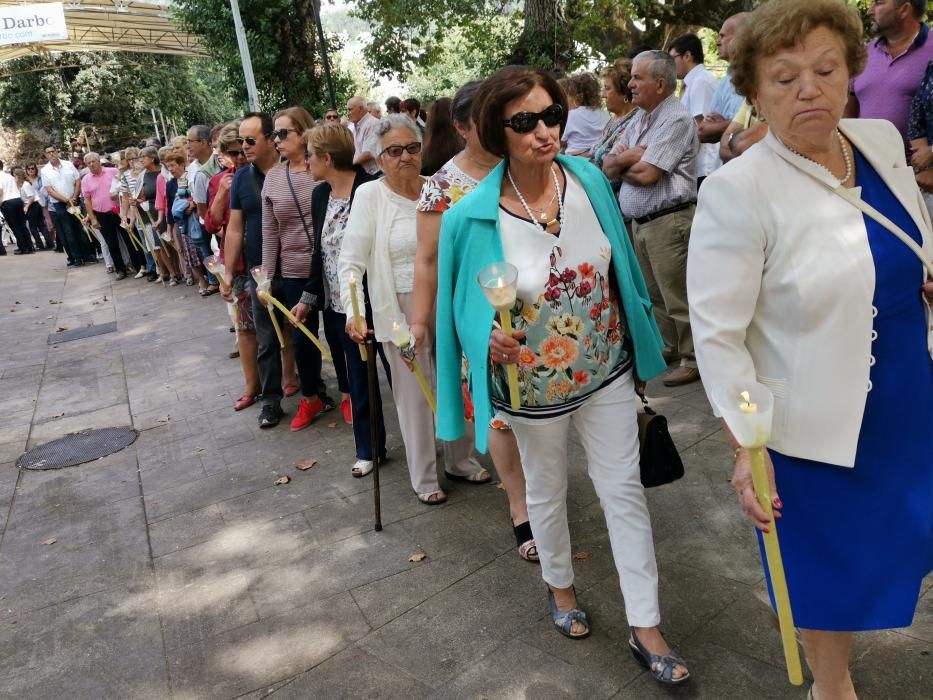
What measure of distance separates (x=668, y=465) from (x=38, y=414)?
20.6 ft

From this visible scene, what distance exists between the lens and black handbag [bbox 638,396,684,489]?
9.59ft

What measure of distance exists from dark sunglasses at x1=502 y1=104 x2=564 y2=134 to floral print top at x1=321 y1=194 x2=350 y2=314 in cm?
217

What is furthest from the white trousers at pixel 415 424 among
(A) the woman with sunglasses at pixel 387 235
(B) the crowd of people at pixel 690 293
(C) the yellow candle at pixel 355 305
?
(C) the yellow candle at pixel 355 305

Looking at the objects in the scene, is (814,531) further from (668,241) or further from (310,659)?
(668,241)

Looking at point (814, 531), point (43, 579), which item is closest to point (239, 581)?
point (43, 579)

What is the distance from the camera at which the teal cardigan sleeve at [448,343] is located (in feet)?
9.42

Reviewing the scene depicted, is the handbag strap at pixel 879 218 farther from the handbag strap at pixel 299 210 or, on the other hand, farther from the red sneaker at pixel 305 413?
the red sneaker at pixel 305 413

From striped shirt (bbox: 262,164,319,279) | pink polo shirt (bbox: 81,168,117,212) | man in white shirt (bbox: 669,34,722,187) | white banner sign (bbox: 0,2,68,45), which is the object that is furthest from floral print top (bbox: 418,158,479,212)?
white banner sign (bbox: 0,2,68,45)

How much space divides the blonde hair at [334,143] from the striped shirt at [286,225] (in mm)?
621

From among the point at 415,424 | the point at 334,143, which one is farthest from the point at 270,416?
the point at 334,143

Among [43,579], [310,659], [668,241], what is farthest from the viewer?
[668,241]

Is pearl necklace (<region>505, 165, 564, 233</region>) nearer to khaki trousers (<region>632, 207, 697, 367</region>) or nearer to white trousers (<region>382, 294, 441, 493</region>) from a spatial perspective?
white trousers (<region>382, 294, 441, 493</region>)

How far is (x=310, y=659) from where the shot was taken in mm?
3254

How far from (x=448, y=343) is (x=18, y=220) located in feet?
63.5
